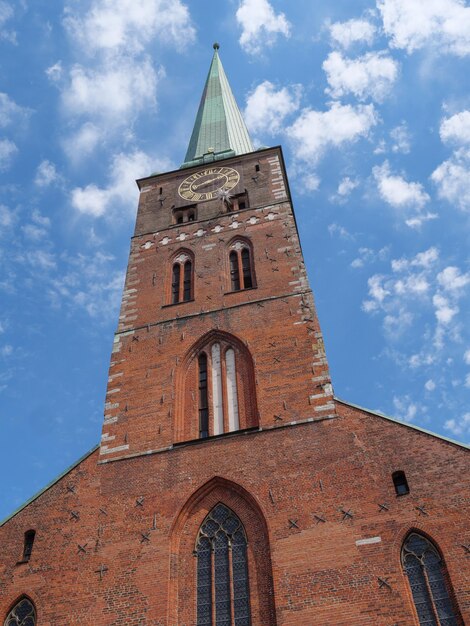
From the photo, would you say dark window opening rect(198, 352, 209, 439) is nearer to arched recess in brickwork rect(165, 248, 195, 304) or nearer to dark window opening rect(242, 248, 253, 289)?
arched recess in brickwork rect(165, 248, 195, 304)

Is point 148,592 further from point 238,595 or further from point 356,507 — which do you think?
point 356,507

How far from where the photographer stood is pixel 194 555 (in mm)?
14398

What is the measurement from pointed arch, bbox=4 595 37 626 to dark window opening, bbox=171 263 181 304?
30.9ft

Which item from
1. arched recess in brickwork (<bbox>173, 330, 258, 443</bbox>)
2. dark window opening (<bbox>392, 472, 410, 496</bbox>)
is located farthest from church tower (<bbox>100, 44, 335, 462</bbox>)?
dark window opening (<bbox>392, 472, 410, 496</bbox>)

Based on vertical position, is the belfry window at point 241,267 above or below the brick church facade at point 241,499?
above

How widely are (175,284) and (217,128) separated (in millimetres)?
12440

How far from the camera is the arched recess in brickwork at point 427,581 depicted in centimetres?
1231

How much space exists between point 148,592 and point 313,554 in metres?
3.32

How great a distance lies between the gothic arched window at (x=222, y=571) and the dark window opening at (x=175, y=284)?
7.83 metres

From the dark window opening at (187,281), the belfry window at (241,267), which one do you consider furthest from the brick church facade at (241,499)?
the dark window opening at (187,281)

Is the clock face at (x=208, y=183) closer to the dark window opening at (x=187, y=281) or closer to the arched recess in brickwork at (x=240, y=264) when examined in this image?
the arched recess in brickwork at (x=240, y=264)

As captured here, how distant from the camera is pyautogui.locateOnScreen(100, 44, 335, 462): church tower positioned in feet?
55.7

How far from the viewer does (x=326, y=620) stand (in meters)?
12.5

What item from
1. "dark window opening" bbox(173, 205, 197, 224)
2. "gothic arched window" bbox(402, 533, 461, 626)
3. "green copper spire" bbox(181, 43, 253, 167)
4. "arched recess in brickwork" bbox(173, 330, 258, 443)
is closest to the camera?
"gothic arched window" bbox(402, 533, 461, 626)
